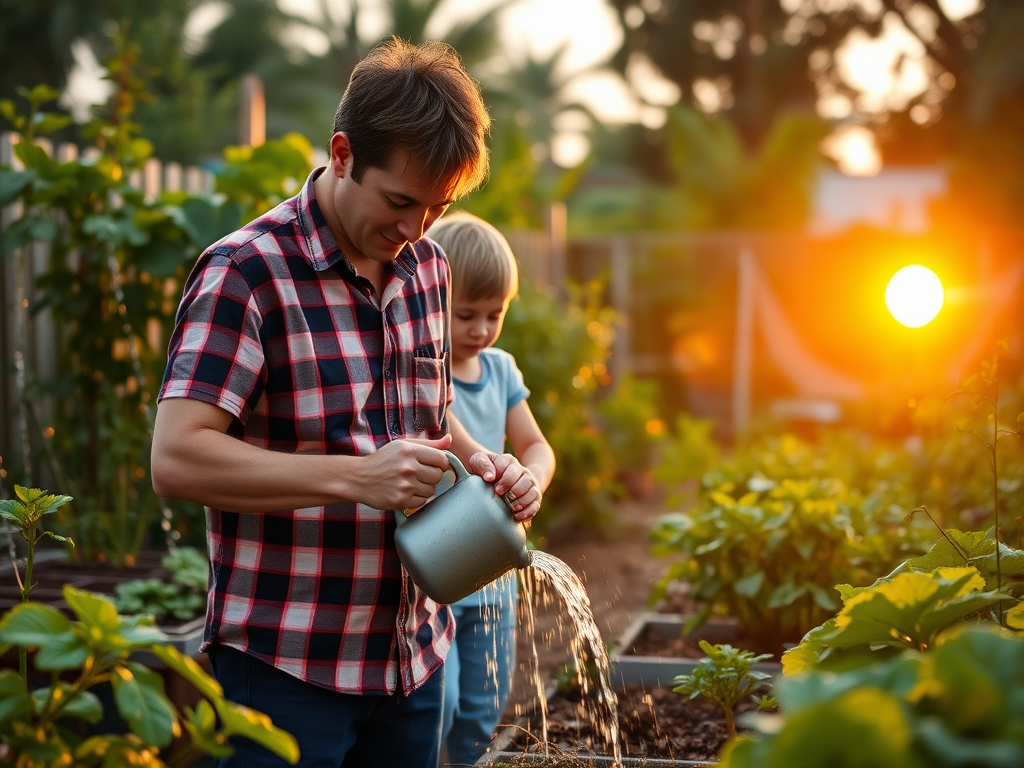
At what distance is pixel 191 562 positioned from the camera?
326cm

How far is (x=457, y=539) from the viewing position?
156 centimetres

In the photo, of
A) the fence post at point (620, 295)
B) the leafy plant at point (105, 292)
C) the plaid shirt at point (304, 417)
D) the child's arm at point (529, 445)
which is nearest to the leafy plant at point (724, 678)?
the child's arm at point (529, 445)

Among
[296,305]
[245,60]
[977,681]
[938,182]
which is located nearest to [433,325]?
[296,305]

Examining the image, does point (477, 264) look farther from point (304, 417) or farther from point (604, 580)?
point (604, 580)

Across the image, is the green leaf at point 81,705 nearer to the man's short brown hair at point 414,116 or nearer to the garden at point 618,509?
the garden at point 618,509

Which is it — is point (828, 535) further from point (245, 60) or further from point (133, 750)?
point (245, 60)

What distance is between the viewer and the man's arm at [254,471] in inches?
54.6

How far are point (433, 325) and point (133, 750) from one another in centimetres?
90

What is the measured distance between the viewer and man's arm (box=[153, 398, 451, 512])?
1.39m

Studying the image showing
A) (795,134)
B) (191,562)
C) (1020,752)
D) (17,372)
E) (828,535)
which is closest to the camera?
(1020,752)

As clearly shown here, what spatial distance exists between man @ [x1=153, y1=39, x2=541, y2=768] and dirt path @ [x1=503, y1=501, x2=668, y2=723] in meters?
0.96

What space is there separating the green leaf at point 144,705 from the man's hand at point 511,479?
712 mm

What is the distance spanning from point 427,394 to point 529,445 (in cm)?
67

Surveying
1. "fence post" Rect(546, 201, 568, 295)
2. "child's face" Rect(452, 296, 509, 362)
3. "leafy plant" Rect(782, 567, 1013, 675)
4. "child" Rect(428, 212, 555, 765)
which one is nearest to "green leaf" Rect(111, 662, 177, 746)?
"leafy plant" Rect(782, 567, 1013, 675)
